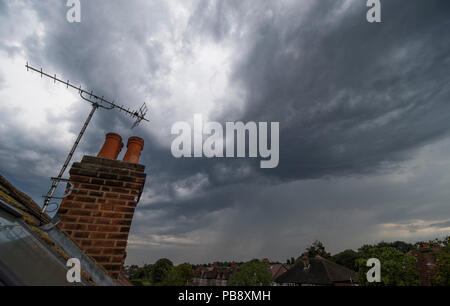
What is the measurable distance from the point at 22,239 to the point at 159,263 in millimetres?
94521

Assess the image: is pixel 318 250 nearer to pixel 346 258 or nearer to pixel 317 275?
pixel 346 258

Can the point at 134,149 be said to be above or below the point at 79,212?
above

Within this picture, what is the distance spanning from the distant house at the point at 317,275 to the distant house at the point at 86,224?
3148 cm

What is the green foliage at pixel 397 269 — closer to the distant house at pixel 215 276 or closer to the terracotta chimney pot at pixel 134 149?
the terracotta chimney pot at pixel 134 149

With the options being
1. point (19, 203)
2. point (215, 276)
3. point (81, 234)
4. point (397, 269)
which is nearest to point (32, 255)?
point (81, 234)

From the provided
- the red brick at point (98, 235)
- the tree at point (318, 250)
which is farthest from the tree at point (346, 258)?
the red brick at point (98, 235)

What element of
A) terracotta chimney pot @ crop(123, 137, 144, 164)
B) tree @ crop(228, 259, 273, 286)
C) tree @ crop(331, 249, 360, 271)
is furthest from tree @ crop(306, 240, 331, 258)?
terracotta chimney pot @ crop(123, 137, 144, 164)

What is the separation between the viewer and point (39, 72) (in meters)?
4.24

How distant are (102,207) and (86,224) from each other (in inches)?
10.8

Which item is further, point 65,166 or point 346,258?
point 346,258

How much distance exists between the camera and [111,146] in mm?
3584
